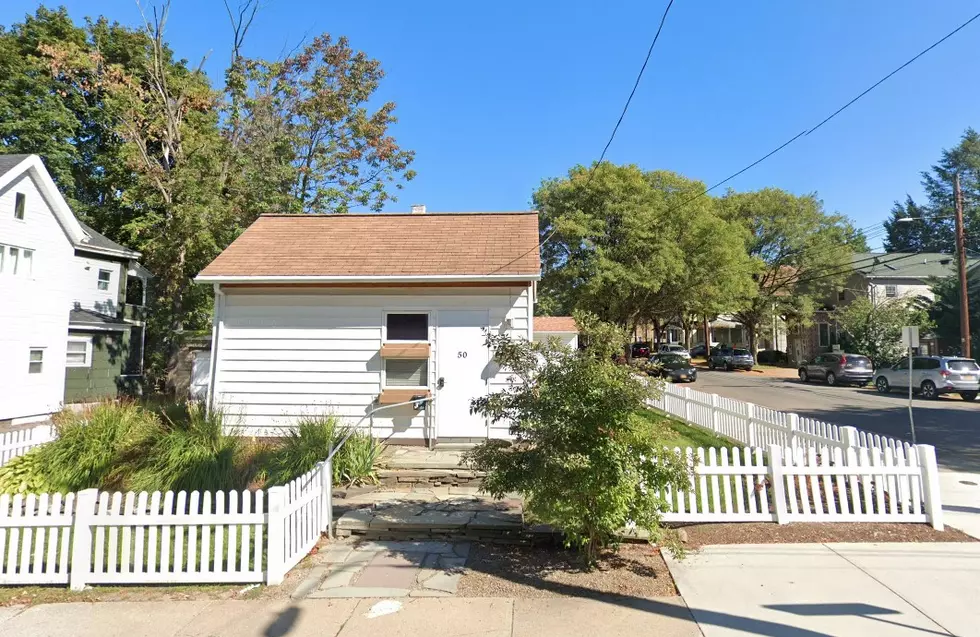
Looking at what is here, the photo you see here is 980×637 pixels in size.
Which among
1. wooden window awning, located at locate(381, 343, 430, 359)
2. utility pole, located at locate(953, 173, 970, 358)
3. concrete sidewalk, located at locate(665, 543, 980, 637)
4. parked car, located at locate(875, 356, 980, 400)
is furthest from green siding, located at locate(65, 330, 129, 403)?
utility pole, located at locate(953, 173, 970, 358)

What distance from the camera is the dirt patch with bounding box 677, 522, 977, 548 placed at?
4988mm

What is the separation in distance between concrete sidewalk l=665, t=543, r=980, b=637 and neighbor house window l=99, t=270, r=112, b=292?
23.7 meters

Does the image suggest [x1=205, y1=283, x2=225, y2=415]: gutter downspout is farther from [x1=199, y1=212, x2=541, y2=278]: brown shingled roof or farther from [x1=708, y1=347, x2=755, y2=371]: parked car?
[x1=708, y1=347, x2=755, y2=371]: parked car

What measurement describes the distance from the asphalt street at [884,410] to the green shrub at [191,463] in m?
10.9

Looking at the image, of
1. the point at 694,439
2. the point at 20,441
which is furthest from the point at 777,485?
the point at 20,441

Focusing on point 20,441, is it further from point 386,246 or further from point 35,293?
point 35,293

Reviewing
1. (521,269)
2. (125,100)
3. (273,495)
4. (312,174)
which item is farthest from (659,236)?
(273,495)

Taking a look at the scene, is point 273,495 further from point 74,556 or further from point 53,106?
point 53,106

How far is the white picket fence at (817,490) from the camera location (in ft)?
17.4

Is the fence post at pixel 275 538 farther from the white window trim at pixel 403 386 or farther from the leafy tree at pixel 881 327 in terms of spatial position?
the leafy tree at pixel 881 327

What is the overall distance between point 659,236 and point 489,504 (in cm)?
2402

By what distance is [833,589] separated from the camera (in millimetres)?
3971

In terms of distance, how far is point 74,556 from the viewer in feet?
13.8

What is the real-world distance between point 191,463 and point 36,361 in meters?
14.5
